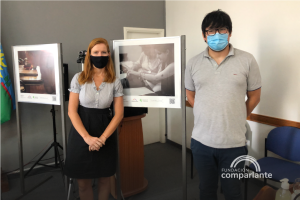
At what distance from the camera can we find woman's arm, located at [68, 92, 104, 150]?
5.77 ft

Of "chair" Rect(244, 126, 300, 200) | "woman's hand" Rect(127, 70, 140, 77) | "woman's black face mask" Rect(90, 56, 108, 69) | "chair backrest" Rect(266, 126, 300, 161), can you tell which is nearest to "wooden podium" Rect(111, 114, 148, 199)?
"woman's hand" Rect(127, 70, 140, 77)

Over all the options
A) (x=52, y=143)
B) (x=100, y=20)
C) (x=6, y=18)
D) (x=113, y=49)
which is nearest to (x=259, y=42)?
(x=113, y=49)

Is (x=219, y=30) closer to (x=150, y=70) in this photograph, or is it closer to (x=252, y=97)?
(x=252, y=97)

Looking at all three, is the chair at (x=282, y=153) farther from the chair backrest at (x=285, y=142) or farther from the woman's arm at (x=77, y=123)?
the woman's arm at (x=77, y=123)

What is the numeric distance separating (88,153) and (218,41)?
1.31 meters

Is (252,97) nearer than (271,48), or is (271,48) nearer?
(252,97)

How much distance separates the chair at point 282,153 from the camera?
5.92ft

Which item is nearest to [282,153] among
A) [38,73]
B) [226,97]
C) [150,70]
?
[226,97]

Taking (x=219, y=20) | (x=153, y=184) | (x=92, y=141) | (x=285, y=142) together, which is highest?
(x=219, y=20)

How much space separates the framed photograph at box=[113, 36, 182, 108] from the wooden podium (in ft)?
1.37

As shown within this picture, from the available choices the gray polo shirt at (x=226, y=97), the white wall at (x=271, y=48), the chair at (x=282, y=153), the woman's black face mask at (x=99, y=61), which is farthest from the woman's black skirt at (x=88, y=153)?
the white wall at (x=271, y=48)

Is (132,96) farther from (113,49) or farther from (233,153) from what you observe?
(233,153)

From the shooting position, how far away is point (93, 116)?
182cm

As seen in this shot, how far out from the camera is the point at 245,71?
1.37m
